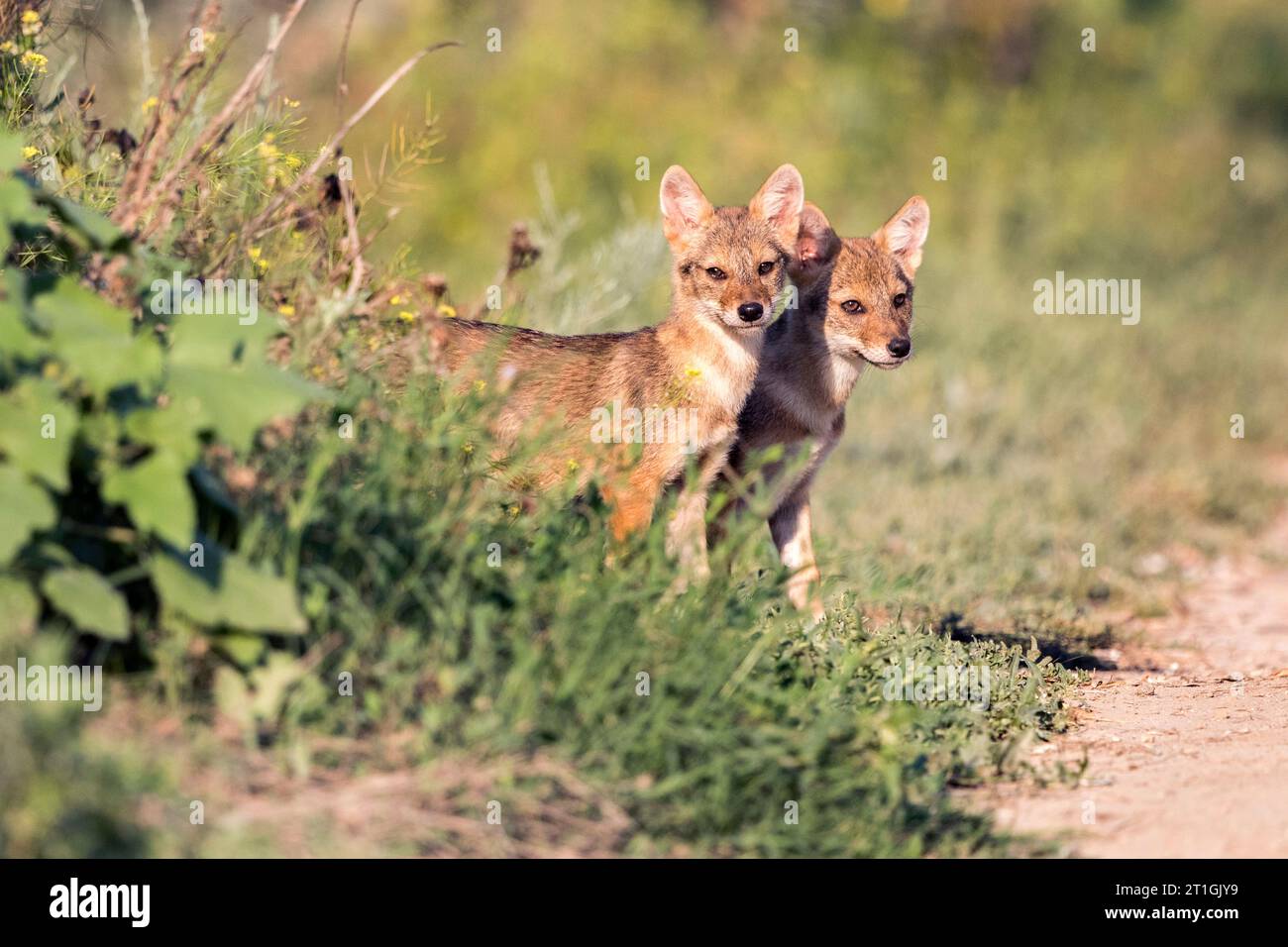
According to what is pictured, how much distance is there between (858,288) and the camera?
6.16 meters

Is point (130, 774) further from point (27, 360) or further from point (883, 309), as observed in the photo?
point (883, 309)

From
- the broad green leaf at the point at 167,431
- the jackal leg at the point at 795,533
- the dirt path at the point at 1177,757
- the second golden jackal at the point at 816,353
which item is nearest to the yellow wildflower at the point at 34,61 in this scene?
the broad green leaf at the point at 167,431

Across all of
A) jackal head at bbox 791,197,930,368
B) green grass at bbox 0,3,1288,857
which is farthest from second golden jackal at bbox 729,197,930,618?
green grass at bbox 0,3,1288,857

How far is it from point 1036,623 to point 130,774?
415 cm

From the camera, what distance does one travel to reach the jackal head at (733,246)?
567 centimetres

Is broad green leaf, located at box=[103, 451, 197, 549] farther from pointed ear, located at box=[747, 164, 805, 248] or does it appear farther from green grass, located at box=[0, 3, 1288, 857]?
pointed ear, located at box=[747, 164, 805, 248]

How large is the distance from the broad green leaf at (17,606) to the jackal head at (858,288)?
3.53 metres

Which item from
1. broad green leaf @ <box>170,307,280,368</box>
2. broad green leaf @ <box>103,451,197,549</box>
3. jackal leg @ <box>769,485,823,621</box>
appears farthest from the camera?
jackal leg @ <box>769,485,823,621</box>

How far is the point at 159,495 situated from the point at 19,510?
0.95 ft

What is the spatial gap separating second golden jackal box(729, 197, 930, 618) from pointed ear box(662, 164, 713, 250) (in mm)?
465

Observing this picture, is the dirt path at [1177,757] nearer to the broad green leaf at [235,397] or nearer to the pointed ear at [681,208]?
the broad green leaf at [235,397]

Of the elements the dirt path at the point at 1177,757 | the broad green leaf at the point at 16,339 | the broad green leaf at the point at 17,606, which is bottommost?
the dirt path at the point at 1177,757

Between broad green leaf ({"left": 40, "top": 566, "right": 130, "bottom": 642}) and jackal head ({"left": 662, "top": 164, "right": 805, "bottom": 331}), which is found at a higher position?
jackal head ({"left": 662, "top": 164, "right": 805, "bottom": 331})

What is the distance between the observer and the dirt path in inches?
156
